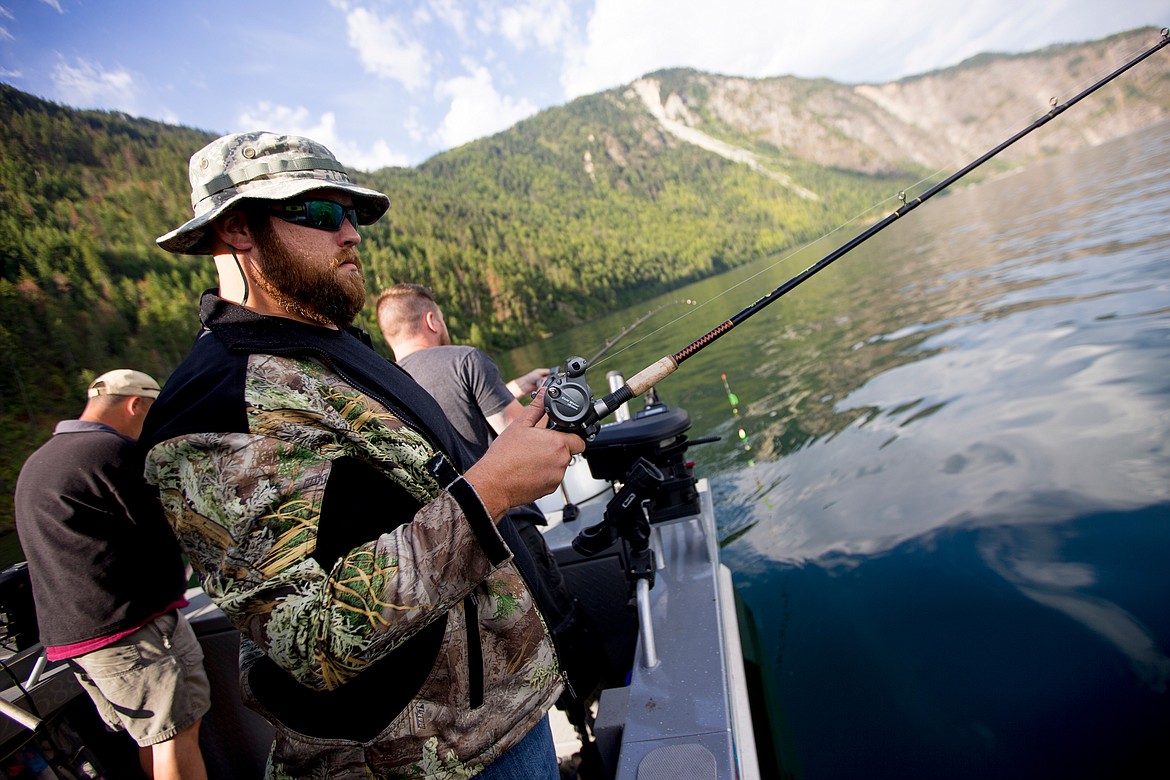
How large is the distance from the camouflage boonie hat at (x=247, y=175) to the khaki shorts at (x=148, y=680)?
6.96ft

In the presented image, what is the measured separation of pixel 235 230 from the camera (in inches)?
48.6

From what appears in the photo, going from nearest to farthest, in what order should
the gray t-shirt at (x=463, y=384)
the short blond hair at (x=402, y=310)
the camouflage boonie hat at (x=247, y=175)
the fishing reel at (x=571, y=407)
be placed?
the camouflage boonie hat at (x=247, y=175)
the fishing reel at (x=571, y=407)
the gray t-shirt at (x=463, y=384)
the short blond hair at (x=402, y=310)

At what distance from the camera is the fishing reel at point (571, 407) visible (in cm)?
137

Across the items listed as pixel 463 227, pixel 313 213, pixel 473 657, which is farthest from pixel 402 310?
pixel 463 227

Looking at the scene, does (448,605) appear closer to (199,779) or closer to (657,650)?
(657,650)

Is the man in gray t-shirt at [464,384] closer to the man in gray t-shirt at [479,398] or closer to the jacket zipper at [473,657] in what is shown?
the man in gray t-shirt at [479,398]

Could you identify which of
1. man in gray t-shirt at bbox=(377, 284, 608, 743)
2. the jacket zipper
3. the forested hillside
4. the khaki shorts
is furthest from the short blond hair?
the forested hillside

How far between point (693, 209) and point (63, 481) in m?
63.7

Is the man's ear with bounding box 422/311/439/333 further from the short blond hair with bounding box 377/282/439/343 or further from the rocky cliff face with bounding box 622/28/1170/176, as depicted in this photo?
the rocky cliff face with bounding box 622/28/1170/176

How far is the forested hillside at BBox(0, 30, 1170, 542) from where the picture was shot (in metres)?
16.8

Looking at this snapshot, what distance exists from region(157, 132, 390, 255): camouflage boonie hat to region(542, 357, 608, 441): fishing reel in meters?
0.70

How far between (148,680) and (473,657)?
7.51ft

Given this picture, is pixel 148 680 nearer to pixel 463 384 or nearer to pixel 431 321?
pixel 463 384

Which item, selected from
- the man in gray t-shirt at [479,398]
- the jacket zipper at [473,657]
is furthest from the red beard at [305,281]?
the man in gray t-shirt at [479,398]
